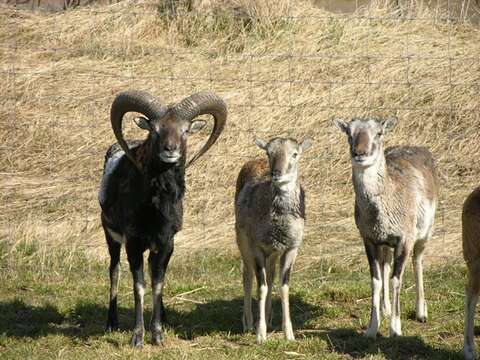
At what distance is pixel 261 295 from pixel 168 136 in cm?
190

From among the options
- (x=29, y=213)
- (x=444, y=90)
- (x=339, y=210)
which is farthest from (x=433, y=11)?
(x=29, y=213)

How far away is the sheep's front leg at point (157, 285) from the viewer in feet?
29.3

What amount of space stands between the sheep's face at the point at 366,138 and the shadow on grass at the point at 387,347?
179 centimetres

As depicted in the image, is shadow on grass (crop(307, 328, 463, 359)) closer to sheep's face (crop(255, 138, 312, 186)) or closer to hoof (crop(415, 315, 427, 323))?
hoof (crop(415, 315, 427, 323))

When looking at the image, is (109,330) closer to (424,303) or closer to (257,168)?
(257,168)

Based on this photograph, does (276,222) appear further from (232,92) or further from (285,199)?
(232,92)

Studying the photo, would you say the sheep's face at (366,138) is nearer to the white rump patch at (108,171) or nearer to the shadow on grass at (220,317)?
the shadow on grass at (220,317)

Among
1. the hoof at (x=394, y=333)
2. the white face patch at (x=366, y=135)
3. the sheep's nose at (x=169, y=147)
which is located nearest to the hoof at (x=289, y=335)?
the hoof at (x=394, y=333)

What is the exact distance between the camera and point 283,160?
29.1ft

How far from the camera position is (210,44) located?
734 inches

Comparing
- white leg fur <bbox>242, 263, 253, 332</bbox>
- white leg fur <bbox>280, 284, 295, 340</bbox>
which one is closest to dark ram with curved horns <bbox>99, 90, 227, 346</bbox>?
white leg fur <bbox>242, 263, 253, 332</bbox>

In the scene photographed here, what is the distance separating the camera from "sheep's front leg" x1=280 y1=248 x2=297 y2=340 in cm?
900

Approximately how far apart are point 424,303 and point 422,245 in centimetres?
67

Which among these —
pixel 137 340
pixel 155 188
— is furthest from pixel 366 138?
pixel 137 340
